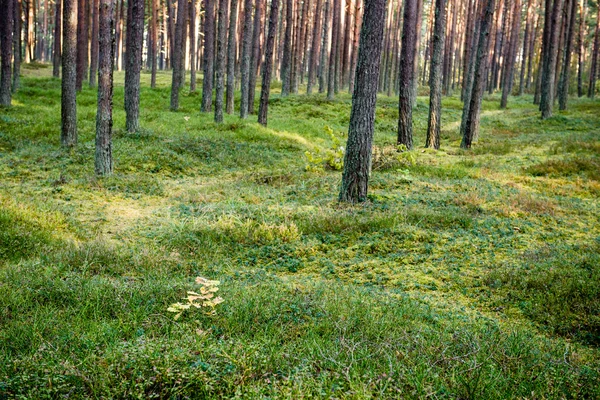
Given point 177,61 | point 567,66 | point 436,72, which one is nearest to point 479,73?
point 436,72

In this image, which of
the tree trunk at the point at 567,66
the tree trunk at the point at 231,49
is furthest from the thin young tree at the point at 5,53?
the tree trunk at the point at 567,66

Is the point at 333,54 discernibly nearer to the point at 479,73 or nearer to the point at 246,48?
the point at 246,48

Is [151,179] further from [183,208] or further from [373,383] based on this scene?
[373,383]

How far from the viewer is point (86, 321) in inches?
174

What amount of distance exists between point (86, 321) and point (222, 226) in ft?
12.5

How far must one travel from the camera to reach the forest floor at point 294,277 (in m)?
3.51

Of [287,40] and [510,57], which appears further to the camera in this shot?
[510,57]

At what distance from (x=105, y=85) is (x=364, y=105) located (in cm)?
636

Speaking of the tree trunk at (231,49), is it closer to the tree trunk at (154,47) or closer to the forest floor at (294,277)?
the tree trunk at (154,47)

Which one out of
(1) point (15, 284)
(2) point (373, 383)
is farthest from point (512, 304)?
(1) point (15, 284)

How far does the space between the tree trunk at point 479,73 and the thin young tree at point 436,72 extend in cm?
153

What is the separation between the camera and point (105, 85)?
11.4m

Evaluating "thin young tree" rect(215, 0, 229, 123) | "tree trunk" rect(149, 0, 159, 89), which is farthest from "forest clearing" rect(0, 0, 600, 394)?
"tree trunk" rect(149, 0, 159, 89)

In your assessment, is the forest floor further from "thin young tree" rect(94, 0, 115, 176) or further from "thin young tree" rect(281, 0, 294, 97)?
"thin young tree" rect(281, 0, 294, 97)
